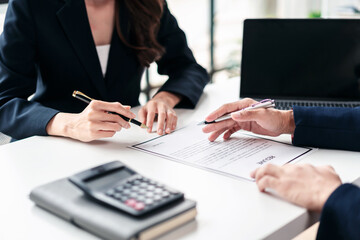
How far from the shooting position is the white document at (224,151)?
0.93m

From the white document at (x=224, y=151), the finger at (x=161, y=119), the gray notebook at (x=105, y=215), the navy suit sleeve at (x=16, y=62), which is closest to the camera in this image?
the gray notebook at (x=105, y=215)

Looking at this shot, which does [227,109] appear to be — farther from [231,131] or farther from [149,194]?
[149,194]

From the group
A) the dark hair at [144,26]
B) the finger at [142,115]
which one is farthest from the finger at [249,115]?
the dark hair at [144,26]

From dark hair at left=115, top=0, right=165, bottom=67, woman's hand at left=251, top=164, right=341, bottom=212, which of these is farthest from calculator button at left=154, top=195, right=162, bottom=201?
dark hair at left=115, top=0, right=165, bottom=67

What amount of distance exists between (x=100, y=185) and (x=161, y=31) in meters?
1.08

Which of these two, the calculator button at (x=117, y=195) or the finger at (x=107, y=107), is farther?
the finger at (x=107, y=107)

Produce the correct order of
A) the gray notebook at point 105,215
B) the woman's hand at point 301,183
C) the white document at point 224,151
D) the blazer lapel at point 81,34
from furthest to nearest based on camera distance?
the blazer lapel at point 81,34 < the white document at point 224,151 < the woman's hand at point 301,183 < the gray notebook at point 105,215

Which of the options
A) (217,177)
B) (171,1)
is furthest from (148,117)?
(171,1)

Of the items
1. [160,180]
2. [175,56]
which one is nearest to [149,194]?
[160,180]

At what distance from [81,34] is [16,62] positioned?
235 millimetres

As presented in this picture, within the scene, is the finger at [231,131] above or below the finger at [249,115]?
below

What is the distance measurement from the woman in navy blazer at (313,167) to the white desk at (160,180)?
0.03 metres

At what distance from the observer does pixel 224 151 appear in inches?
40.3

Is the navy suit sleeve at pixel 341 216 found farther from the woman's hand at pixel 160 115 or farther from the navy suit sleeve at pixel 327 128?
the woman's hand at pixel 160 115
